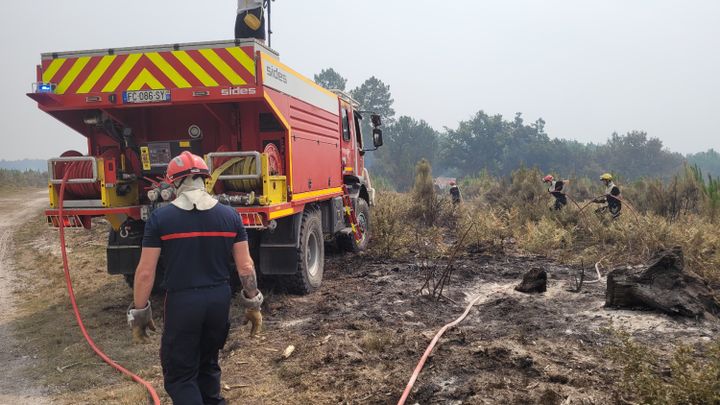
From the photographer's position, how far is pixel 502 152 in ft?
195

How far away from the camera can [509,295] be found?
20.9ft

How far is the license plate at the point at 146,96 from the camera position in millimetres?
5586

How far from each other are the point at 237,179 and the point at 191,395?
2822 millimetres

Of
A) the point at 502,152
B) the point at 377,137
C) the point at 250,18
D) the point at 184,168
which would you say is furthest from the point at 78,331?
the point at 502,152

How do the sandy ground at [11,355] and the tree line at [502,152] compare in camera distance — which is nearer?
the sandy ground at [11,355]

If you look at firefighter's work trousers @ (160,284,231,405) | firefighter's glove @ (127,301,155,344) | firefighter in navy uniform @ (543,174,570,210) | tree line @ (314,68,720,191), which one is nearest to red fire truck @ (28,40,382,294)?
firefighter's glove @ (127,301,155,344)

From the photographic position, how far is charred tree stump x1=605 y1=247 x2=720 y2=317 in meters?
5.12

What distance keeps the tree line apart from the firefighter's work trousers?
4983cm

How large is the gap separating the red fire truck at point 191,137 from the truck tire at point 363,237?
2.46 metres

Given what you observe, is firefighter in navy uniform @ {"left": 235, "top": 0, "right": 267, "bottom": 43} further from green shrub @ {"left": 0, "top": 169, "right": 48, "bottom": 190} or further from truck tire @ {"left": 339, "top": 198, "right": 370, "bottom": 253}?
green shrub @ {"left": 0, "top": 169, "right": 48, "bottom": 190}

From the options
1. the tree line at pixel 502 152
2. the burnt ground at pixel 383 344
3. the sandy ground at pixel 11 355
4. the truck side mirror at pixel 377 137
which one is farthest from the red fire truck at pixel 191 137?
the tree line at pixel 502 152

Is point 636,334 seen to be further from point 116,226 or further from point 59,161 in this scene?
point 59,161

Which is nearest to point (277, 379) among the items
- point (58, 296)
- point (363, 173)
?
point (58, 296)

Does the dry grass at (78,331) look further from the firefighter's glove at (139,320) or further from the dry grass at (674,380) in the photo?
the dry grass at (674,380)
